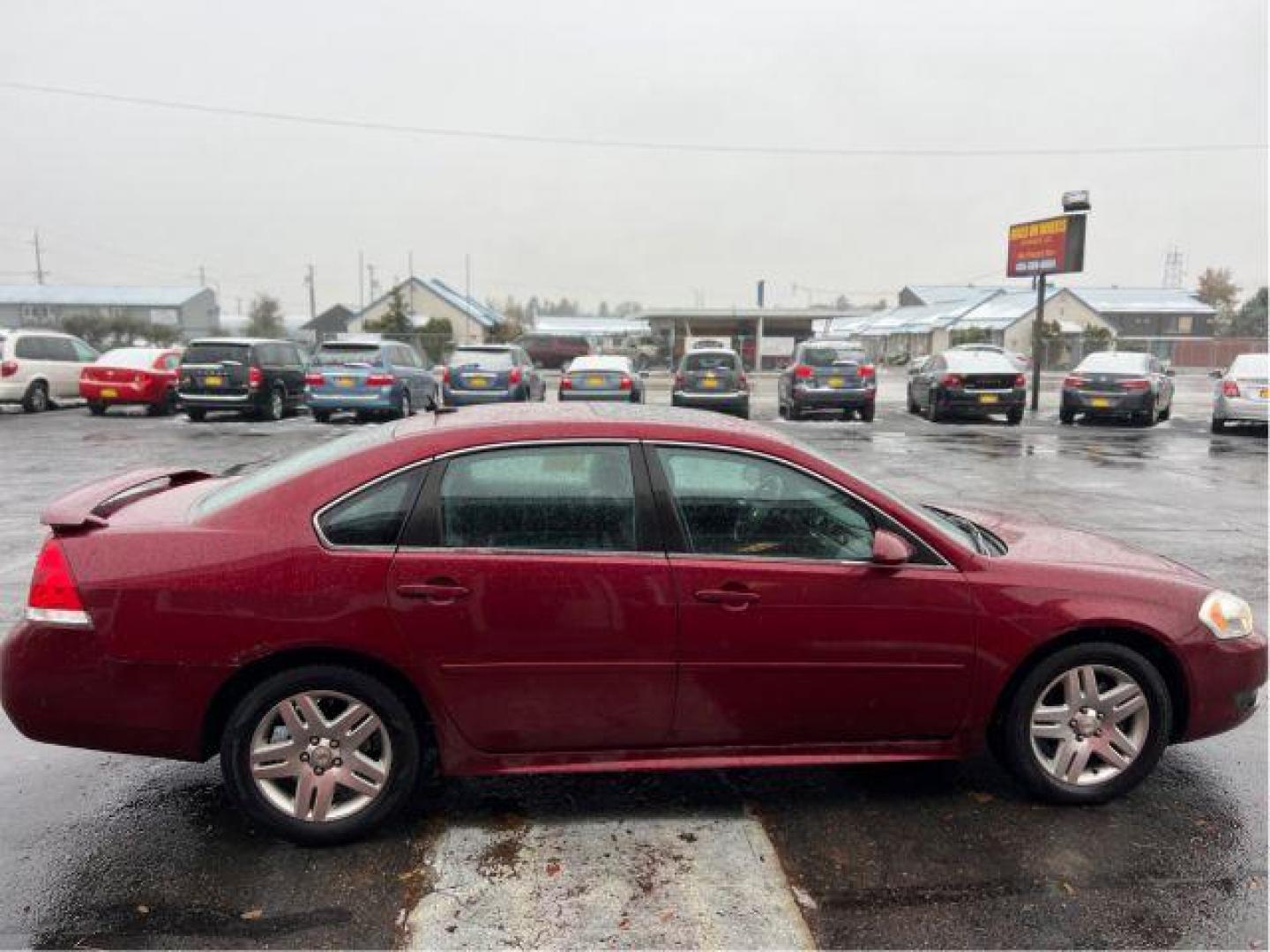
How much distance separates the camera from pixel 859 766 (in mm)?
3732

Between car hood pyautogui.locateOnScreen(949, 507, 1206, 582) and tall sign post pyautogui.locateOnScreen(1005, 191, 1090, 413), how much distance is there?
67.8 ft

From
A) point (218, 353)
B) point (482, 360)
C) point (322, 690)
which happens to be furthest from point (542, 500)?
point (218, 353)

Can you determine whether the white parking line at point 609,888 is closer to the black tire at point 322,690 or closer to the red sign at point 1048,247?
the black tire at point 322,690

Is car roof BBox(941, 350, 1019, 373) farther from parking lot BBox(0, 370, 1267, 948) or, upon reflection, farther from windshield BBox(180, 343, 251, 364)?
parking lot BBox(0, 370, 1267, 948)

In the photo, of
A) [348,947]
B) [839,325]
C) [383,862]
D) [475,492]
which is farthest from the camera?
[839,325]

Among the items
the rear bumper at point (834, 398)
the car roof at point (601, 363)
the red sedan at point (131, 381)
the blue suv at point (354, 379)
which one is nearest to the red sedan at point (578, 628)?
the blue suv at point (354, 379)

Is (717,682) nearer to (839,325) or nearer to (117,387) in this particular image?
(117,387)

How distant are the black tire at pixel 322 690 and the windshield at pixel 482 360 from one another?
1523cm

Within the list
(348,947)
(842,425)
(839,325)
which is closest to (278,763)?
(348,947)

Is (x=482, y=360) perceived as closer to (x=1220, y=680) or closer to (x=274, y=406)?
(x=274, y=406)

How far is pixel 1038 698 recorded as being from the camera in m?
3.32

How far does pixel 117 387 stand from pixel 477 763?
18732 mm

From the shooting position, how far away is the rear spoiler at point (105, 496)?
10.2 ft

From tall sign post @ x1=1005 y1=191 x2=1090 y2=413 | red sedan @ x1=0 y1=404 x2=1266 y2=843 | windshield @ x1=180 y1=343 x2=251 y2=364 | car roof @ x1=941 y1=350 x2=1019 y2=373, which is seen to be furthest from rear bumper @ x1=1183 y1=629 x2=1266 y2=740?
tall sign post @ x1=1005 y1=191 x2=1090 y2=413
